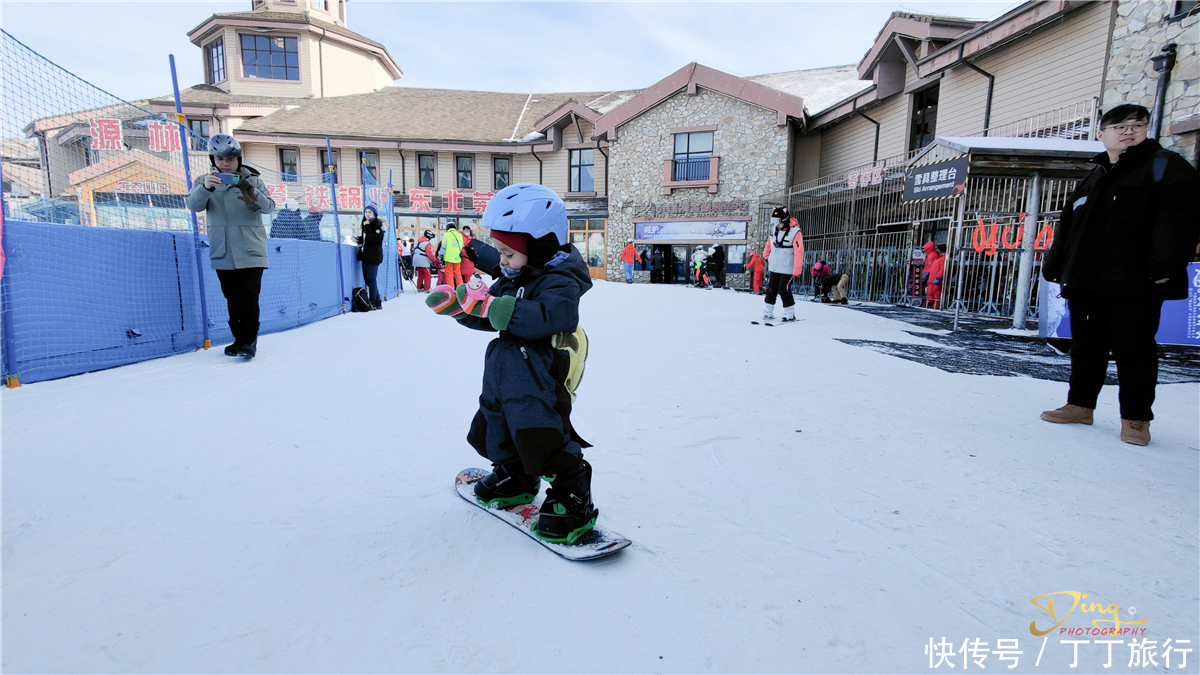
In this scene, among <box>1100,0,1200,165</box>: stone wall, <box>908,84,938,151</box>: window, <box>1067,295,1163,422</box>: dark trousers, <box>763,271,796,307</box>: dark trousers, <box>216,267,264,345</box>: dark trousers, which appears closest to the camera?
<box>1067,295,1163,422</box>: dark trousers

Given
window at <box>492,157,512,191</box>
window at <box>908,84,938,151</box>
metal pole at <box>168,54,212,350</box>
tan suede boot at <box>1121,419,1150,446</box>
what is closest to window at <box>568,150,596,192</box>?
window at <box>492,157,512,191</box>

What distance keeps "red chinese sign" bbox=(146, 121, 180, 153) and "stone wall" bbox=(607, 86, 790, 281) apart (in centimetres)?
1811

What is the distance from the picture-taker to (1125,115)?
3.05 m

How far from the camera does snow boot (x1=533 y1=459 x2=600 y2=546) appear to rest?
1906 millimetres

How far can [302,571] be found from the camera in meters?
1.72

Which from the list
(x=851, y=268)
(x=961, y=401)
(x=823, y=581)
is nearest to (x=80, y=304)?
(x=823, y=581)

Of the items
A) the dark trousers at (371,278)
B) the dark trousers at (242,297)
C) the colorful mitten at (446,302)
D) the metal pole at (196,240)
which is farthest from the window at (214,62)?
the colorful mitten at (446,302)

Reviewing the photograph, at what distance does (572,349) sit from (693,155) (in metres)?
21.2

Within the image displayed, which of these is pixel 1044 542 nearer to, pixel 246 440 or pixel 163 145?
pixel 246 440

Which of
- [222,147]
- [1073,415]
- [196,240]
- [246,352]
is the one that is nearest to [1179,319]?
[1073,415]

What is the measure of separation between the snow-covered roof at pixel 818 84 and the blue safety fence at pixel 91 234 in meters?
19.7

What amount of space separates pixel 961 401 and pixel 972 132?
41.5 feet

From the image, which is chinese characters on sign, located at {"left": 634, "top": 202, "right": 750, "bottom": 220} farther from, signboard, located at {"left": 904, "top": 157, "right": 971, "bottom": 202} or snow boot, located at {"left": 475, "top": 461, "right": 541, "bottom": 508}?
snow boot, located at {"left": 475, "top": 461, "right": 541, "bottom": 508}

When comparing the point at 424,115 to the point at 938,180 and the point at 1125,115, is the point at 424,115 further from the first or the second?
the point at 1125,115
